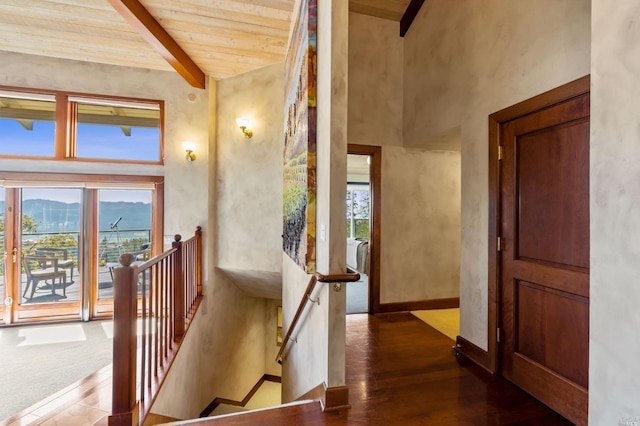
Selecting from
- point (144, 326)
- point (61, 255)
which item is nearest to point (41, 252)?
point (61, 255)

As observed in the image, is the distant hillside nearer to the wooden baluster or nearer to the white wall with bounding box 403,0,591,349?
the wooden baluster

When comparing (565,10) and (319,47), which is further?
(319,47)

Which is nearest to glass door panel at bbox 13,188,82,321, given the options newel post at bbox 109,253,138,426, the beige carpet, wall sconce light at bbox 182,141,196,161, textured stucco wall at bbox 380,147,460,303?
wall sconce light at bbox 182,141,196,161

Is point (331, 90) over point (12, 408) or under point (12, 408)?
over

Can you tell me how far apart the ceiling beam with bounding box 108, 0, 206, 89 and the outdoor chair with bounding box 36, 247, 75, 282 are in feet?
9.70

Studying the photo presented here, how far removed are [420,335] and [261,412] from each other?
1.91 meters

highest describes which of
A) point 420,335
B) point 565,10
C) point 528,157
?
point 565,10

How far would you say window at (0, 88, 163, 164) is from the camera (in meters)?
3.86

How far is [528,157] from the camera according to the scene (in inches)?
83.7

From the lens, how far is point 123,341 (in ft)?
5.76

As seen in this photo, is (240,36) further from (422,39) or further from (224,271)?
(224,271)

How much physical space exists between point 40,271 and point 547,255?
19.0ft
